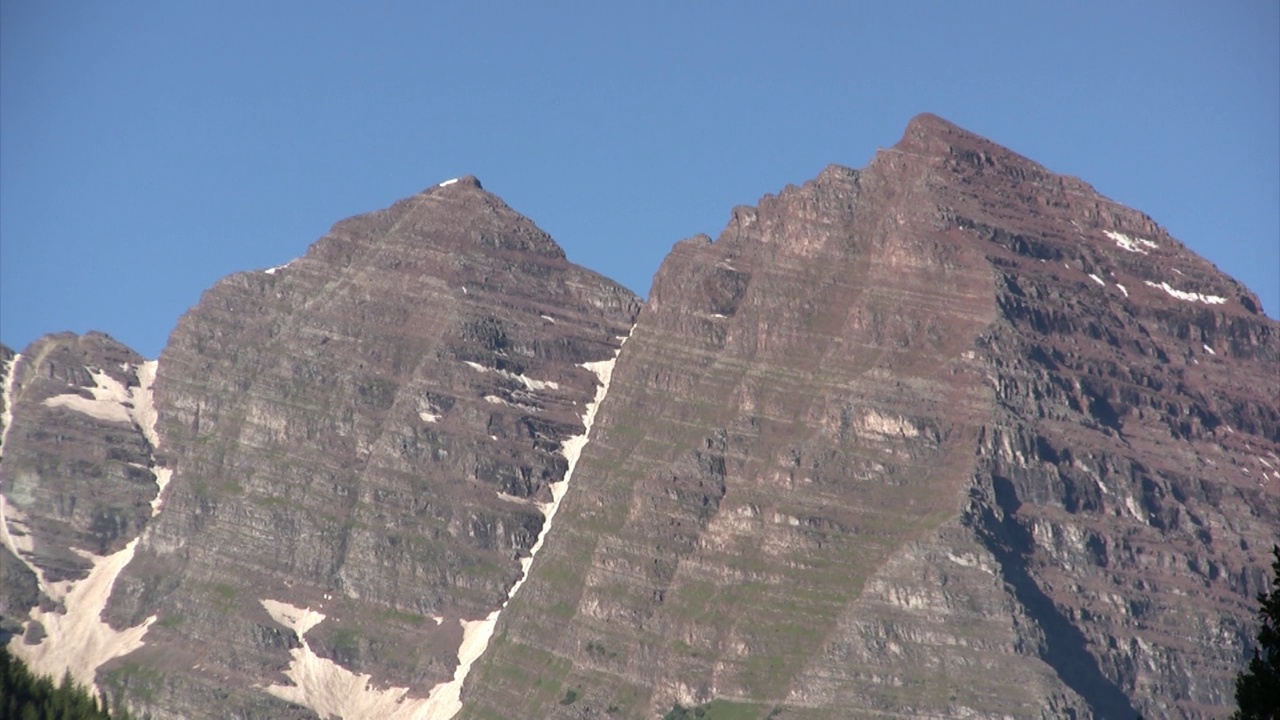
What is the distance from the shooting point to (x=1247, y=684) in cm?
7900

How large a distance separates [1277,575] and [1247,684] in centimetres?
430

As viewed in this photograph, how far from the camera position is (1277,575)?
81562mm
